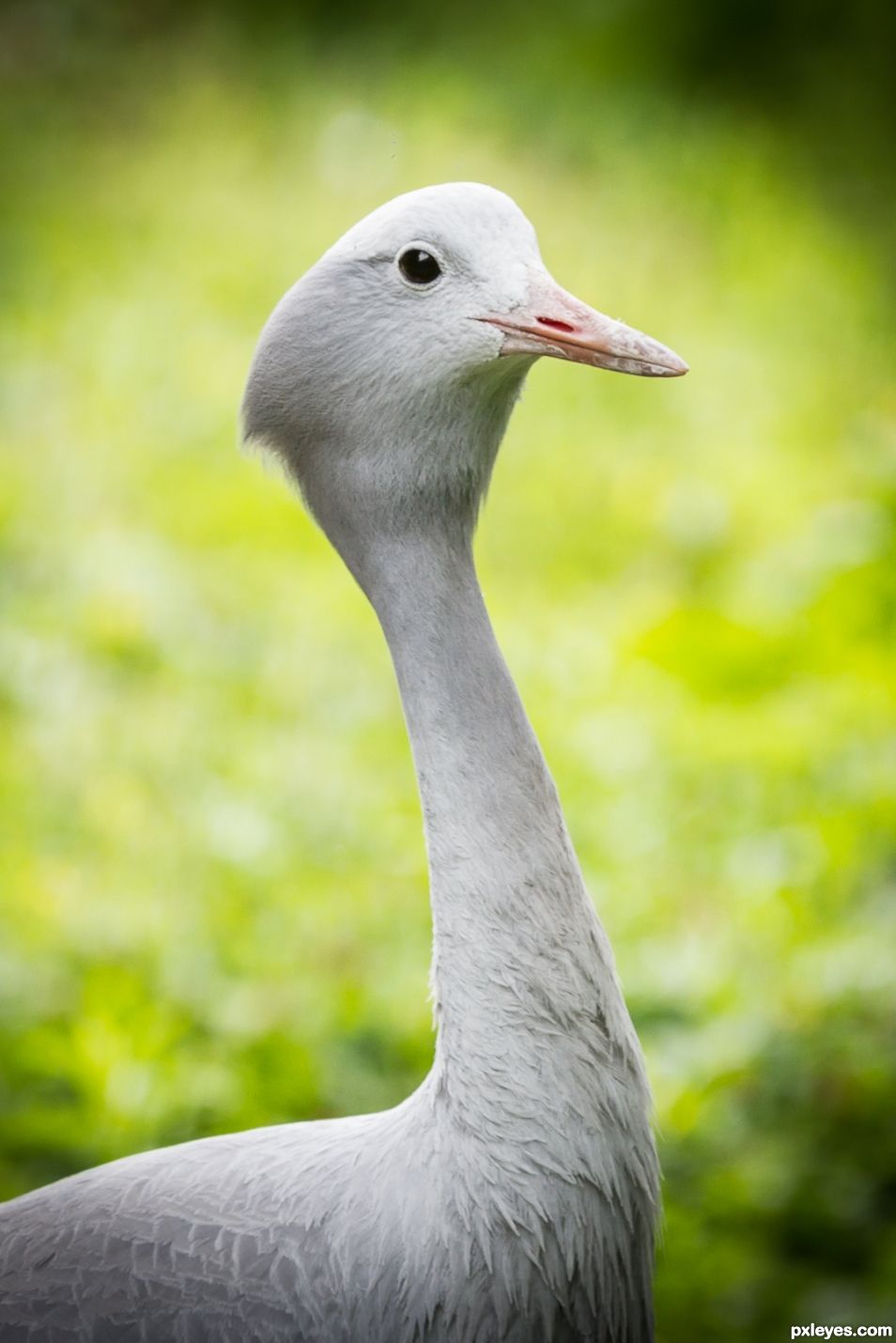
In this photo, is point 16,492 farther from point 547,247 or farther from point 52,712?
point 547,247

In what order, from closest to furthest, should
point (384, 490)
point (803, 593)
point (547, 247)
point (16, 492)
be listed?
point (384, 490), point (803, 593), point (16, 492), point (547, 247)

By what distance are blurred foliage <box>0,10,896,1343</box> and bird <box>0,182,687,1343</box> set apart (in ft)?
3.72

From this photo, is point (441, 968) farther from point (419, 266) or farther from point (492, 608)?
point (492, 608)

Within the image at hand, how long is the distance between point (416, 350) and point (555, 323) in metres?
0.18

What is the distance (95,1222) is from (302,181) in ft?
20.1

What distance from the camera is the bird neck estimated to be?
80.8 inches

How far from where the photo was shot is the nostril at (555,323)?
6.38 ft

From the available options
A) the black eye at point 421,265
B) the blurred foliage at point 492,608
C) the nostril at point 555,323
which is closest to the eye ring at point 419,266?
the black eye at point 421,265

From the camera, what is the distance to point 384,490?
2064mm

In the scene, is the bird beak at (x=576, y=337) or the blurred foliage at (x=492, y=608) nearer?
the bird beak at (x=576, y=337)

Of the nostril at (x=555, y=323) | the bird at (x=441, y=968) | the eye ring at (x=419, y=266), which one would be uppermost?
the eye ring at (x=419, y=266)

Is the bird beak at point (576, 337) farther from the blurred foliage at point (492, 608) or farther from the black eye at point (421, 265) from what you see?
the blurred foliage at point (492, 608)

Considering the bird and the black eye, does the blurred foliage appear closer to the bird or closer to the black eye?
the bird

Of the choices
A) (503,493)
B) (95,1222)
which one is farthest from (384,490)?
(503,493)
